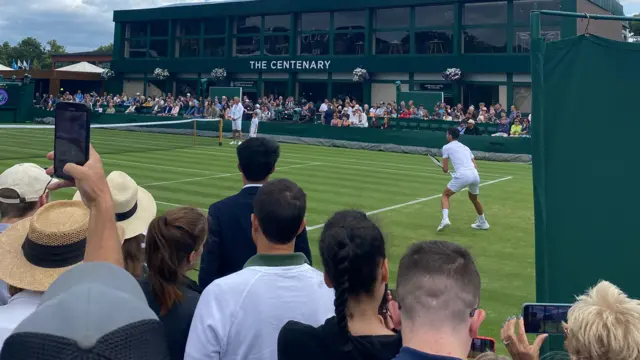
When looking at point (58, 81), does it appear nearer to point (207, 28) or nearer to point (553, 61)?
point (207, 28)

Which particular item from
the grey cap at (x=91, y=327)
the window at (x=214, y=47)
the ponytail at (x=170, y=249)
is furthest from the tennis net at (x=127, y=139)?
the grey cap at (x=91, y=327)

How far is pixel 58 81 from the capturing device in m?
55.6

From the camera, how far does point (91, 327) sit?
1438 mm

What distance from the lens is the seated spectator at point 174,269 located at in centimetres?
345

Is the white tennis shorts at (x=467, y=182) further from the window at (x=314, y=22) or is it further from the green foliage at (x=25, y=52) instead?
the green foliage at (x=25, y=52)

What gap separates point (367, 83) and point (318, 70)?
3.82 m

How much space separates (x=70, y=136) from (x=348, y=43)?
4021 centimetres

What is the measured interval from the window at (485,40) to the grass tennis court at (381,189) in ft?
39.4

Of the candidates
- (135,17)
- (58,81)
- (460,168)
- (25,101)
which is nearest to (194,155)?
(460,168)

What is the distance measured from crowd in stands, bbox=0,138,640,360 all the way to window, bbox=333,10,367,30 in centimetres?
3870

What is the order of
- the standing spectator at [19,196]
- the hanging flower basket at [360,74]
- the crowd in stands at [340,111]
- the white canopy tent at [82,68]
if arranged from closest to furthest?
1. the standing spectator at [19,196]
2. the crowd in stands at [340,111]
3. the hanging flower basket at [360,74]
4. the white canopy tent at [82,68]

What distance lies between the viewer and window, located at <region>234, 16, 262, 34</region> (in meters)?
46.3

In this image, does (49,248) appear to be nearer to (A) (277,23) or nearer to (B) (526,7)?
(B) (526,7)

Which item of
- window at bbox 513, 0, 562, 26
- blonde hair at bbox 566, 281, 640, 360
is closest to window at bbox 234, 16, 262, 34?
window at bbox 513, 0, 562, 26
